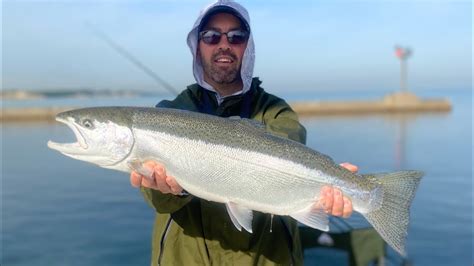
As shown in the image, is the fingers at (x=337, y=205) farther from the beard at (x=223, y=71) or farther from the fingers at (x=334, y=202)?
the beard at (x=223, y=71)

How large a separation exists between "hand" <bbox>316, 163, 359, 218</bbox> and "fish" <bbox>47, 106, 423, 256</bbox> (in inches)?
1.6

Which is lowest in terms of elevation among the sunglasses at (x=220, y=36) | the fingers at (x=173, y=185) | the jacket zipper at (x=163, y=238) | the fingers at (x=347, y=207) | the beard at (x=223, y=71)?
the jacket zipper at (x=163, y=238)

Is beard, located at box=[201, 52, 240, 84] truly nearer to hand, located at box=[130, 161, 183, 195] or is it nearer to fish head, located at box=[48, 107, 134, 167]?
fish head, located at box=[48, 107, 134, 167]

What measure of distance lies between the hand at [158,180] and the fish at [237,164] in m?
0.04

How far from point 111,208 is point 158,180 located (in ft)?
29.5

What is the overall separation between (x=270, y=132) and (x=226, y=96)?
80 centimetres

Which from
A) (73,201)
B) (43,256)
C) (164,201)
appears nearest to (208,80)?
(164,201)

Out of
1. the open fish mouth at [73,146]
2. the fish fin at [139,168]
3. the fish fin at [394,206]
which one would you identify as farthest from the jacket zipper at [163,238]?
the fish fin at [394,206]

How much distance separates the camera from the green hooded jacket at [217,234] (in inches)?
131

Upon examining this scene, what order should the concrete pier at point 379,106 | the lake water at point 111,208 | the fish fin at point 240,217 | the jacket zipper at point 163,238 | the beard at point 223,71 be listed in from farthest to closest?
the concrete pier at point 379,106
the lake water at point 111,208
the beard at point 223,71
the jacket zipper at point 163,238
the fish fin at point 240,217

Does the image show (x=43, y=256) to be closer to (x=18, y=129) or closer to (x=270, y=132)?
(x=270, y=132)

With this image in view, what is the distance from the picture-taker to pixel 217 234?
3.39 metres

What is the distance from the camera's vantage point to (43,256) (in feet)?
28.1

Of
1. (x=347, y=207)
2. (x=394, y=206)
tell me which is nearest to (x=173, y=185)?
(x=347, y=207)
